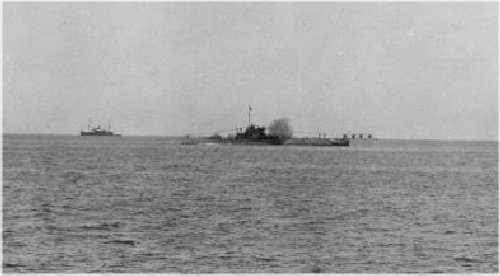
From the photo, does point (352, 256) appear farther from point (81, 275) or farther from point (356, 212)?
point (356, 212)

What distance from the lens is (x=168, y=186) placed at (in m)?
57.2

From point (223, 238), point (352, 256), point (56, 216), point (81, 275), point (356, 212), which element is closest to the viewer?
point (81, 275)

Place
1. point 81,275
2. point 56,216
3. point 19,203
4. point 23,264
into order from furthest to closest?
point 19,203 < point 56,216 < point 23,264 < point 81,275

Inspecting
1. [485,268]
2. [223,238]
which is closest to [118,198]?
[223,238]

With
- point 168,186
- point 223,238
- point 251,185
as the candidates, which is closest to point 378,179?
point 251,185

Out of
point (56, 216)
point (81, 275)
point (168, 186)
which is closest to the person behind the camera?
point (81, 275)

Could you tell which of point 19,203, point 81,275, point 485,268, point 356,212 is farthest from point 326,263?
point 19,203

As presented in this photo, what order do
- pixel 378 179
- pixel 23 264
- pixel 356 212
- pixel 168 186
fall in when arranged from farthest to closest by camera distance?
pixel 378 179
pixel 168 186
pixel 356 212
pixel 23 264

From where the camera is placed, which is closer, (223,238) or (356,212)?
(223,238)

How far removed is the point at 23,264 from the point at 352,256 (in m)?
10.8

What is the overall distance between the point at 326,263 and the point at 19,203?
23.2 meters

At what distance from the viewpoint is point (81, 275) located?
74.4 feet

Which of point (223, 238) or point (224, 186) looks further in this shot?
point (224, 186)

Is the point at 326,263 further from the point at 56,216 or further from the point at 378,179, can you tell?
the point at 378,179
